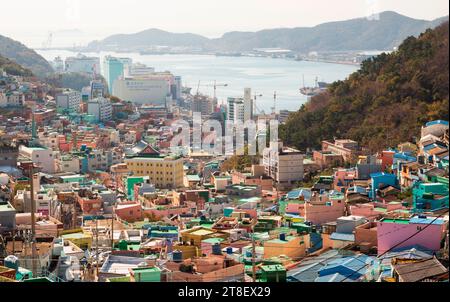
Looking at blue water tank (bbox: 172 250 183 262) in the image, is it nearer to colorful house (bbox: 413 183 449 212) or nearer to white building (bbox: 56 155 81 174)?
colorful house (bbox: 413 183 449 212)

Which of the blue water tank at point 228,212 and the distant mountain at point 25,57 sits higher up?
the distant mountain at point 25,57

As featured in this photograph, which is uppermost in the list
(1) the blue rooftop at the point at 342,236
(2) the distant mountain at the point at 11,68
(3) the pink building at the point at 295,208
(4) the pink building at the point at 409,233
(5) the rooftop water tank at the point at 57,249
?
(2) the distant mountain at the point at 11,68

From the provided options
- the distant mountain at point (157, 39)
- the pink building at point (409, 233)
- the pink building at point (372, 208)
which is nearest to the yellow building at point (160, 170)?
the distant mountain at point (157, 39)

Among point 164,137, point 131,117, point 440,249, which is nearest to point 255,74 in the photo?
point 131,117

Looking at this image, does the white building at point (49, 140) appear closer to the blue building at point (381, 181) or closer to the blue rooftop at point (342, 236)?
the blue building at point (381, 181)
